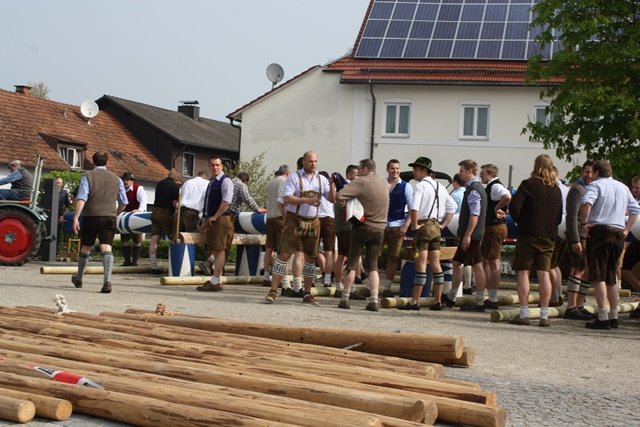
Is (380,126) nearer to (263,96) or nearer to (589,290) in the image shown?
(263,96)

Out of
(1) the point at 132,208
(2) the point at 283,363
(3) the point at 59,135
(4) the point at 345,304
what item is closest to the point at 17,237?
(1) the point at 132,208

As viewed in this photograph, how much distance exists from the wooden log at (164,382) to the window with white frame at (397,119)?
40979mm

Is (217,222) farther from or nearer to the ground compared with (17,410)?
farther from the ground

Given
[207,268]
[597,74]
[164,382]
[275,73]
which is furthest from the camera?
[275,73]

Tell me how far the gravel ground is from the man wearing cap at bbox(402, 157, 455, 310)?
1.45 ft

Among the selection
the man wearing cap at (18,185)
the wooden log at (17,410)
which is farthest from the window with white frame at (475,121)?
the wooden log at (17,410)

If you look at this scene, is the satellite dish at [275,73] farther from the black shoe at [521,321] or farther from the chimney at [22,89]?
the black shoe at [521,321]

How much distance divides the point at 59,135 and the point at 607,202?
158 ft

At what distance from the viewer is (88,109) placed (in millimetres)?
60812

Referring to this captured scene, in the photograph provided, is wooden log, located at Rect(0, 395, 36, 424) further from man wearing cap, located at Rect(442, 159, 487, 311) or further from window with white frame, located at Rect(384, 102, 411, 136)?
window with white frame, located at Rect(384, 102, 411, 136)

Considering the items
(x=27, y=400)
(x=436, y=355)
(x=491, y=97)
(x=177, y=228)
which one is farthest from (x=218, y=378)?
(x=491, y=97)

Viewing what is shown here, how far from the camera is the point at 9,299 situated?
1380 cm

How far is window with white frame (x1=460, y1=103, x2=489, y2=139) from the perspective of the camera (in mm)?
47469

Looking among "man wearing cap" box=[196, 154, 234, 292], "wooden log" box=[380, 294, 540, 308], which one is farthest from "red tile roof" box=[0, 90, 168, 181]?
"wooden log" box=[380, 294, 540, 308]
